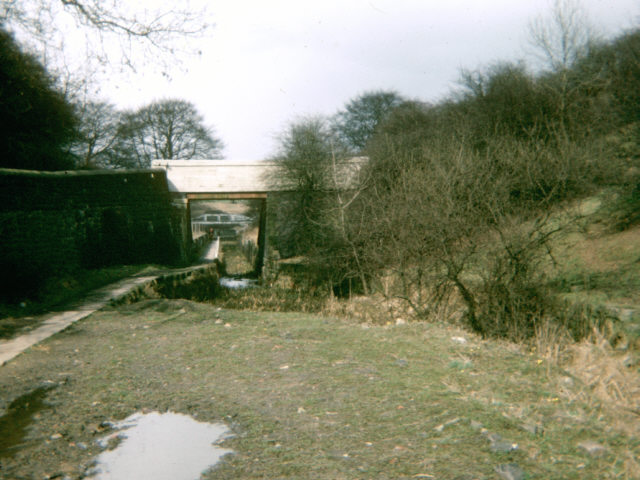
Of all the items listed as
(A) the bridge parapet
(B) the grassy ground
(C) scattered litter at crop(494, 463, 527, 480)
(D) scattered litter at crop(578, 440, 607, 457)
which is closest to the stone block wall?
(A) the bridge parapet

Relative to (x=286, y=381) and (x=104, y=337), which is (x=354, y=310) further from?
(x=286, y=381)

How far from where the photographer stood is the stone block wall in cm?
945

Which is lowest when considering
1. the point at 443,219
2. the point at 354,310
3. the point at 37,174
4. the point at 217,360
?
the point at 354,310

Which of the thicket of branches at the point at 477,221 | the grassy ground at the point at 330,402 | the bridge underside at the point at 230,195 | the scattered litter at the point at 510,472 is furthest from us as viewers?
the bridge underside at the point at 230,195

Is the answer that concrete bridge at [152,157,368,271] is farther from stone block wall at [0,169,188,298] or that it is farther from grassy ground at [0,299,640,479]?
grassy ground at [0,299,640,479]

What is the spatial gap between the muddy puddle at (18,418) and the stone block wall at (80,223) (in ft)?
16.5

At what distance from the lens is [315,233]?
17469 millimetres

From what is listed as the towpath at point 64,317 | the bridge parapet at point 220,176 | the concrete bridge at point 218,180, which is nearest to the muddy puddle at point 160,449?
the towpath at point 64,317

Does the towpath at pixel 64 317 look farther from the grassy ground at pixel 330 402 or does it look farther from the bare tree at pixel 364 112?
the bare tree at pixel 364 112

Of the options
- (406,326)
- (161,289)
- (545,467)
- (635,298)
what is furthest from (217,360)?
(635,298)

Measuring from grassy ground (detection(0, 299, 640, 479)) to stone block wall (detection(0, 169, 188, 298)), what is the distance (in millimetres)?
4008

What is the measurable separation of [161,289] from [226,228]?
Result: 34.0 m

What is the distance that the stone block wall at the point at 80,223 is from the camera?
31.0ft

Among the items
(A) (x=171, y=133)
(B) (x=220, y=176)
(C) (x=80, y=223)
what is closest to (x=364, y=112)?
(A) (x=171, y=133)
